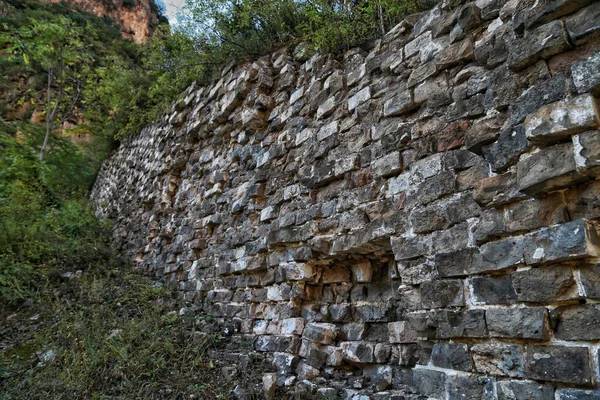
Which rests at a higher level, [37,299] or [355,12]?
[355,12]

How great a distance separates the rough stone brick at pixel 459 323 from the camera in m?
1.93

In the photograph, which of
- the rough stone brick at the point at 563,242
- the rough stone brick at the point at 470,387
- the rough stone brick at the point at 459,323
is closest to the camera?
the rough stone brick at the point at 563,242

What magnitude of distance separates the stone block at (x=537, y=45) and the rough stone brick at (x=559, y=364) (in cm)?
130

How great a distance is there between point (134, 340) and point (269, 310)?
146 centimetres

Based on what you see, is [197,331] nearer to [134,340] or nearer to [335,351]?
[134,340]

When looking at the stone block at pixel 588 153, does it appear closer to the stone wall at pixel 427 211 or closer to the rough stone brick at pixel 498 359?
the stone wall at pixel 427 211

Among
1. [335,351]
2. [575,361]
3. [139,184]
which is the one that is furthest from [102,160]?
[575,361]

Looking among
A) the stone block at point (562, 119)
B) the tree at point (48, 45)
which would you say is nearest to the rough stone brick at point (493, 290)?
the stone block at point (562, 119)

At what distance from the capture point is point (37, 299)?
5.11 metres

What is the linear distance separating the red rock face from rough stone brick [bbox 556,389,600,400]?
950 inches

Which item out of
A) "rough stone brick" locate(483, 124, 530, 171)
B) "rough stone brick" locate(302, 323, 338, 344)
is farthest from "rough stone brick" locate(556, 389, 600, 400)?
"rough stone brick" locate(302, 323, 338, 344)

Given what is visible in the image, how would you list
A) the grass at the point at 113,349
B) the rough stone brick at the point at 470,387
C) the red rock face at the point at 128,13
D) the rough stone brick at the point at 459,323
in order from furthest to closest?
the red rock face at the point at 128,13 < the grass at the point at 113,349 < the rough stone brick at the point at 459,323 < the rough stone brick at the point at 470,387

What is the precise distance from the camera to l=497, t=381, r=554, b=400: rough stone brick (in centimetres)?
162

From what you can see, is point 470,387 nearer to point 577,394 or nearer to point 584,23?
point 577,394
